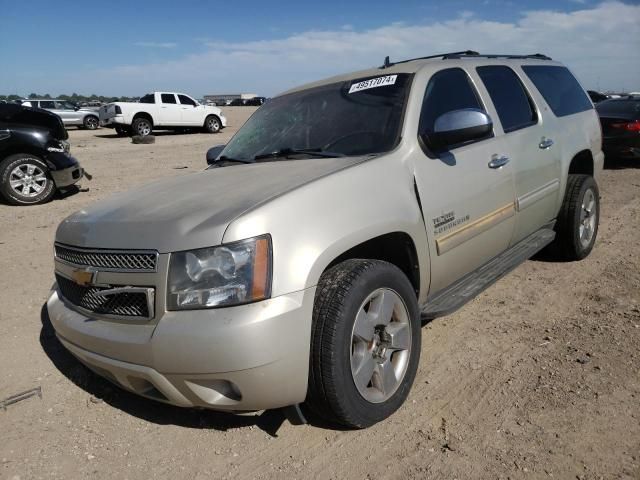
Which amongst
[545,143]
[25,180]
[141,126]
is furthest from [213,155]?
[141,126]

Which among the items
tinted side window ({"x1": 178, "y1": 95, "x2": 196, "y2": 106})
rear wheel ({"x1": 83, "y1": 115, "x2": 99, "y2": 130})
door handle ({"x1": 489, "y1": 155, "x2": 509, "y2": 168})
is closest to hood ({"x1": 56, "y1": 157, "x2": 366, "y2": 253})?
door handle ({"x1": 489, "y1": 155, "x2": 509, "y2": 168})

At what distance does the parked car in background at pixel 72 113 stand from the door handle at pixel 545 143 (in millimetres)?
25726

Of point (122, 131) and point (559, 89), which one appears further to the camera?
point (122, 131)

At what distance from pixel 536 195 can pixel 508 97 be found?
2.58 feet

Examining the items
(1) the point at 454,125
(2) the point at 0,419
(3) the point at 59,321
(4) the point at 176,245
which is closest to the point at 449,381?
(1) the point at 454,125

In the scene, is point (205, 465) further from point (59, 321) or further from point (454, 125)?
point (454, 125)

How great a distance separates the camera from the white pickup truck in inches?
786

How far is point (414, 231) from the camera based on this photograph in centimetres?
285

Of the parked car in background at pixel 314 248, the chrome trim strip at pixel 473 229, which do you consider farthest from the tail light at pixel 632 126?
the chrome trim strip at pixel 473 229

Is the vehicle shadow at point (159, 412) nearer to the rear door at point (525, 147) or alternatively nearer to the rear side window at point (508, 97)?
the rear door at point (525, 147)

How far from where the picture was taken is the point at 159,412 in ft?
9.59

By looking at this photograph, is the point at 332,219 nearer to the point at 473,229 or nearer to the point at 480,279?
the point at 473,229

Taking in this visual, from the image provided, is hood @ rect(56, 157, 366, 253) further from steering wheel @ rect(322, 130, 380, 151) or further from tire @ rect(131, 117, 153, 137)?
tire @ rect(131, 117, 153, 137)

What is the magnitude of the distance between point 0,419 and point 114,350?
1.09 m
